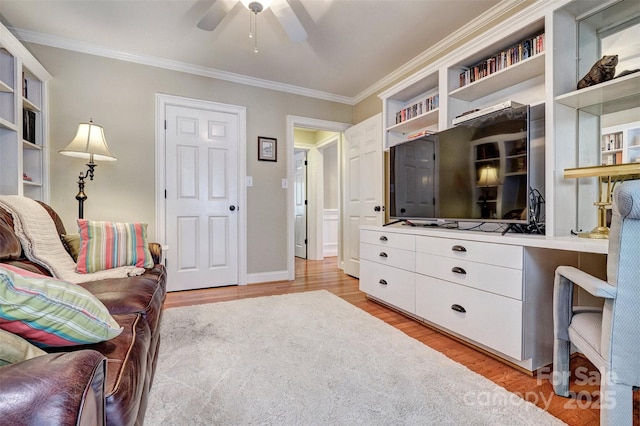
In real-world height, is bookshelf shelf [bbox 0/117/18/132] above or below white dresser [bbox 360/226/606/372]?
above

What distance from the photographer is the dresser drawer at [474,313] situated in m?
1.61

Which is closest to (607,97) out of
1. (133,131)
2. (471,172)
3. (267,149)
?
(471,172)

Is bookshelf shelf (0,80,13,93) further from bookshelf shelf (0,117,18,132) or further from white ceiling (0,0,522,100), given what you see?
white ceiling (0,0,522,100)

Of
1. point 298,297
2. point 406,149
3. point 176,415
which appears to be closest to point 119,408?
point 176,415

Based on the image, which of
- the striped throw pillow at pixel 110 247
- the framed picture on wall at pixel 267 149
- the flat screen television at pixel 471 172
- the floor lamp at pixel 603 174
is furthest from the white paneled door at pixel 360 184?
the striped throw pillow at pixel 110 247

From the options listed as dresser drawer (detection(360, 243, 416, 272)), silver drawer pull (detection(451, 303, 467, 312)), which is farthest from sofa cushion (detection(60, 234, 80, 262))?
silver drawer pull (detection(451, 303, 467, 312))

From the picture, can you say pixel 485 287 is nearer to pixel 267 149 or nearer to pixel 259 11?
pixel 259 11

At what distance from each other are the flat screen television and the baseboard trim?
1.68m

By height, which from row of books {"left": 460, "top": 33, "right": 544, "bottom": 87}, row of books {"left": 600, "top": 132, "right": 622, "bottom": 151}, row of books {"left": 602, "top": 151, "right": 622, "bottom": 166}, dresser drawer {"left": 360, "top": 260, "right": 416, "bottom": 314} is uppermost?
row of books {"left": 460, "top": 33, "right": 544, "bottom": 87}

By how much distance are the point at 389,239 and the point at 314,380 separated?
138 centimetres

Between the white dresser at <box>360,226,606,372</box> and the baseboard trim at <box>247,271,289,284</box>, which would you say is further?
the baseboard trim at <box>247,271,289,284</box>

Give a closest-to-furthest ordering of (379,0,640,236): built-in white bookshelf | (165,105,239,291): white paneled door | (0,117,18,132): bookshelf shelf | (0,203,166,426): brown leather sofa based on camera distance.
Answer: (0,203,166,426): brown leather sofa
(379,0,640,236): built-in white bookshelf
(0,117,18,132): bookshelf shelf
(165,105,239,291): white paneled door

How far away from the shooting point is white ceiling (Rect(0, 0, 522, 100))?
2281 millimetres

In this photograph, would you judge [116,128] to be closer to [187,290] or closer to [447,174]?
[187,290]
